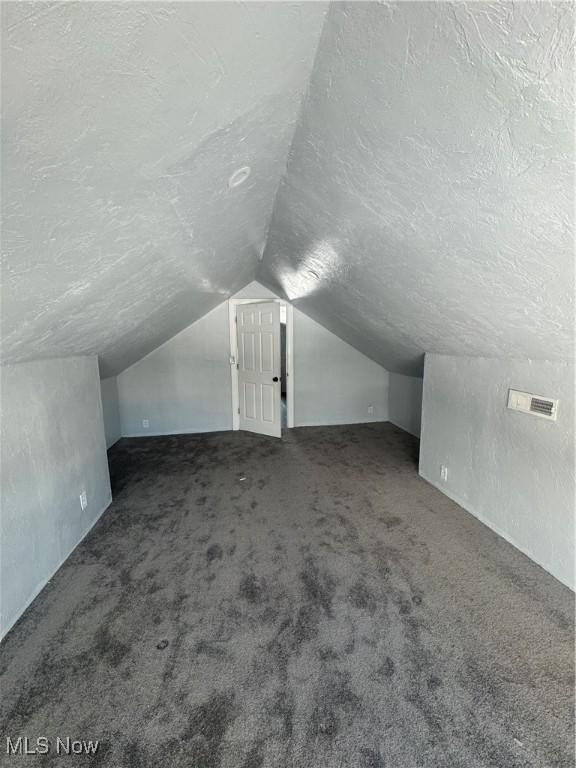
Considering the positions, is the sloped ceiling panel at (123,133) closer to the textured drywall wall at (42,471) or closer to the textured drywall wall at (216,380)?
the textured drywall wall at (42,471)

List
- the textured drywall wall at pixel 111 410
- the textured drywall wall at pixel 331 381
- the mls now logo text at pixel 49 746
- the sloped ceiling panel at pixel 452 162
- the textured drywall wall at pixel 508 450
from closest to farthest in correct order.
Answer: the sloped ceiling panel at pixel 452 162
the mls now logo text at pixel 49 746
the textured drywall wall at pixel 508 450
the textured drywall wall at pixel 111 410
the textured drywall wall at pixel 331 381

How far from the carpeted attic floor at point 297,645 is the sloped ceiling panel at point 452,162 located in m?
1.36

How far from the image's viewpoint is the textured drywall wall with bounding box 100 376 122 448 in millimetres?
3802

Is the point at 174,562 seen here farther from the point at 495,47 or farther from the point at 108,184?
the point at 495,47

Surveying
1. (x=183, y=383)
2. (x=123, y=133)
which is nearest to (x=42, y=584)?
(x=123, y=133)

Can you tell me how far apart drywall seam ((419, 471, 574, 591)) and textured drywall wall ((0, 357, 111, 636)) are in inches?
110

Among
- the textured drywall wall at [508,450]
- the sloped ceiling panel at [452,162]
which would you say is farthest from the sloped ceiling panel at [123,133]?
the textured drywall wall at [508,450]

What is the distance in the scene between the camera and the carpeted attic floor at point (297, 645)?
1053 millimetres

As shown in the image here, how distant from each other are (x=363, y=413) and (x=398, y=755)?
391cm

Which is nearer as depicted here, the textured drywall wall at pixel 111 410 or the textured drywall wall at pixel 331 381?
the textured drywall wall at pixel 111 410

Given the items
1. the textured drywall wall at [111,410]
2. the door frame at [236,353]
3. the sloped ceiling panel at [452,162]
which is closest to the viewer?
the sloped ceiling panel at [452,162]

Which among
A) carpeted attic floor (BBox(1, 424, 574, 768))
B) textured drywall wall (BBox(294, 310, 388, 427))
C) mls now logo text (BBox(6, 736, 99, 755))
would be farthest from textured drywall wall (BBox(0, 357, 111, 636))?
textured drywall wall (BBox(294, 310, 388, 427))

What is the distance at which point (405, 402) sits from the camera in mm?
4398

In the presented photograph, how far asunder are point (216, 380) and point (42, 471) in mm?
2684
